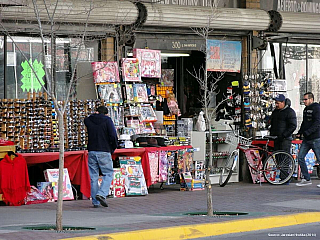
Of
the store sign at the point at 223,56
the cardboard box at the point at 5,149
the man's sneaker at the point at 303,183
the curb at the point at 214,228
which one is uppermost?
the store sign at the point at 223,56

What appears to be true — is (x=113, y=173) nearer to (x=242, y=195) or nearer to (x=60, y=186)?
(x=242, y=195)

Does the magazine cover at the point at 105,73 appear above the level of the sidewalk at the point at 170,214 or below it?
above

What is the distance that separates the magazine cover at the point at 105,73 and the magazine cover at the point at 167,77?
2.77 meters

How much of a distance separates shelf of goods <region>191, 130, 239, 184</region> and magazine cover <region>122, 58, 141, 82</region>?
6.81 ft

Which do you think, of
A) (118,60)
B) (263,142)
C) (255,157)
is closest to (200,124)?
(255,157)

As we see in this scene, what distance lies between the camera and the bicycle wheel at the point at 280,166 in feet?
56.4

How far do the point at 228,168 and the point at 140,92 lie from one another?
3.01 m

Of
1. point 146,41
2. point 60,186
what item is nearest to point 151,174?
point 146,41

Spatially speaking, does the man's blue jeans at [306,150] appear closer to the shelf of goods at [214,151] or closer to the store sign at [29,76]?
the shelf of goods at [214,151]


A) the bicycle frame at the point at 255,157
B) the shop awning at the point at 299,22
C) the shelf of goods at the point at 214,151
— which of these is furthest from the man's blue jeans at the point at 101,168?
the shop awning at the point at 299,22

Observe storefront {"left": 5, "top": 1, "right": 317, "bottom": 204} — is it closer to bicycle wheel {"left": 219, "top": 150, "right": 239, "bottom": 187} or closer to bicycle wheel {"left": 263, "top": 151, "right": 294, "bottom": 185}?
bicycle wheel {"left": 219, "top": 150, "right": 239, "bottom": 187}

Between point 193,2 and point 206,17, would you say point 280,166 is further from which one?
point 193,2

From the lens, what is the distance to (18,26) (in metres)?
14.4

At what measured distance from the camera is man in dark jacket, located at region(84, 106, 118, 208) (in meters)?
13.3
